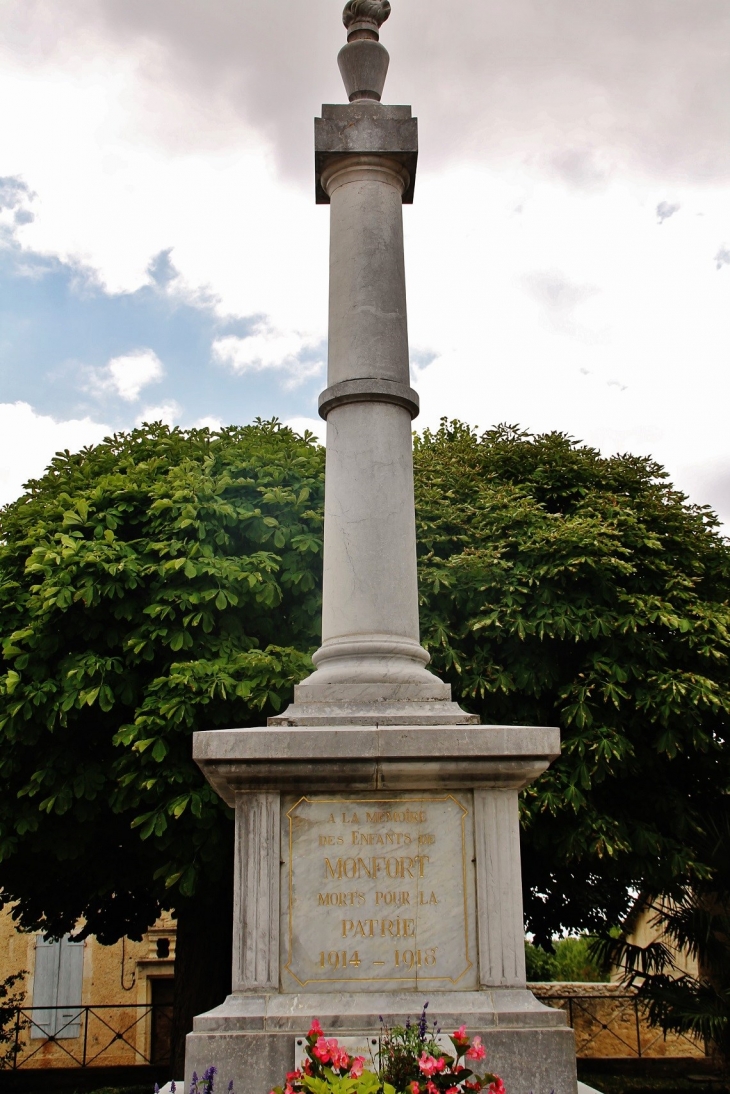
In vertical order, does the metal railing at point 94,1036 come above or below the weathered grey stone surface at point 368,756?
below

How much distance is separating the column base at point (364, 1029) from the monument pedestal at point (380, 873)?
0.01m

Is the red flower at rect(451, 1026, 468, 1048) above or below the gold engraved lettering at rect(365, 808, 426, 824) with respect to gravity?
below

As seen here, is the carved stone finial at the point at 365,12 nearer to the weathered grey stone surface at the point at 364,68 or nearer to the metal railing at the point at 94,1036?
the weathered grey stone surface at the point at 364,68

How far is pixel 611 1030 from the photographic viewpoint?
1805 centimetres

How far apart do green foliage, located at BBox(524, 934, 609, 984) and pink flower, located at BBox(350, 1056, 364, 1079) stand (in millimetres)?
26422

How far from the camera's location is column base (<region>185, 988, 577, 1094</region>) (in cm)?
458

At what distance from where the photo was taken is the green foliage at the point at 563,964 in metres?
29.1

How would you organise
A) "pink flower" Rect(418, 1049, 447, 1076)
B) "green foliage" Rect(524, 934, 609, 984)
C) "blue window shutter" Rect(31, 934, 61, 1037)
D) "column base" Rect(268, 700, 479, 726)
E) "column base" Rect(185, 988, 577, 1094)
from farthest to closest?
1. "green foliage" Rect(524, 934, 609, 984)
2. "blue window shutter" Rect(31, 934, 61, 1037)
3. "column base" Rect(268, 700, 479, 726)
4. "column base" Rect(185, 988, 577, 1094)
5. "pink flower" Rect(418, 1049, 447, 1076)

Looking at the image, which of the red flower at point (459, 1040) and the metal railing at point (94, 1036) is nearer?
the red flower at point (459, 1040)

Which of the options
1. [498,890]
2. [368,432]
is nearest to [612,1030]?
[498,890]

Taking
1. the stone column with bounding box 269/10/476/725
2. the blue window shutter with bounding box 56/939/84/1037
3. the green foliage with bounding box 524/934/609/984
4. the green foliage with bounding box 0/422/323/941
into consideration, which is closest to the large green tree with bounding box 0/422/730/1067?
the green foliage with bounding box 0/422/323/941

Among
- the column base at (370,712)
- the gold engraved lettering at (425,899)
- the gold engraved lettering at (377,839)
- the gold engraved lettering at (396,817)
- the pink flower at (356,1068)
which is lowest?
the pink flower at (356,1068)

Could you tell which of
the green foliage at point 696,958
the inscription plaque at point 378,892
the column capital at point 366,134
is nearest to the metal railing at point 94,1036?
the green foliage at point 696,958

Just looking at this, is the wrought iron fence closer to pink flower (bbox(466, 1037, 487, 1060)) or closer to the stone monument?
the stone monument
